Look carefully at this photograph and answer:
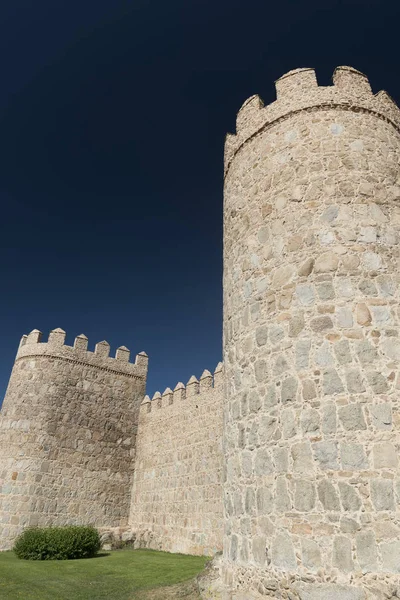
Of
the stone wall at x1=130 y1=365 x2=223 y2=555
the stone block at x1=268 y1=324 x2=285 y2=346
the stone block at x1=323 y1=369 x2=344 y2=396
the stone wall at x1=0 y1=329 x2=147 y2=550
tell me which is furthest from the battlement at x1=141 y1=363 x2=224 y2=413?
the stone block at x1=323 y1=369 x2=344 y2=396

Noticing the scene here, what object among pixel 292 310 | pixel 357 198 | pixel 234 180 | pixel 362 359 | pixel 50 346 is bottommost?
pixel 362 359

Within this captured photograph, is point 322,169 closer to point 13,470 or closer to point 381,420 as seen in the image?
point 381,420

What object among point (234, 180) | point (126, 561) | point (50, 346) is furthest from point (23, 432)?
point (234, 180)

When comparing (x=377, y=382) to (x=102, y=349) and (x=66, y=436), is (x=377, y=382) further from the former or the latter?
(x=102, y=349)

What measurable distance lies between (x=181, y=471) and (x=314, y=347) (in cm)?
1143

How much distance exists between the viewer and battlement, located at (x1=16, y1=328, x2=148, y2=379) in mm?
17484

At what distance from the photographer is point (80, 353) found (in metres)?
18.0

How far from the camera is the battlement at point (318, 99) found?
21.0ft

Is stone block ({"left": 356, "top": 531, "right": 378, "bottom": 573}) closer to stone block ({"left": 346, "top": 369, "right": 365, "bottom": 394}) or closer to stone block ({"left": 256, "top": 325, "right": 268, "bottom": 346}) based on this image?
stone block ({"left": 346, "top": 369, "right": 365, "bottom": 394})

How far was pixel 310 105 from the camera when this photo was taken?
6422 millimetres

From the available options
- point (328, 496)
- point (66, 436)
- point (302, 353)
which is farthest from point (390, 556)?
point (66, 436)

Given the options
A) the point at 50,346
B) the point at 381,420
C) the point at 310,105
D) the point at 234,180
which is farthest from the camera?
the point at 50,346

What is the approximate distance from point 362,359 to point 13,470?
14.6 m

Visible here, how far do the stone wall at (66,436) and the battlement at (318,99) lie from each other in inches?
520
